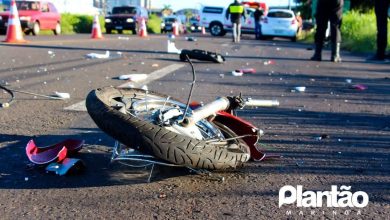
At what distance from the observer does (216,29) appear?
127 ft

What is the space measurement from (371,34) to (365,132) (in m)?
17.0

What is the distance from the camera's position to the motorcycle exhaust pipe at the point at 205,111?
11.5ft

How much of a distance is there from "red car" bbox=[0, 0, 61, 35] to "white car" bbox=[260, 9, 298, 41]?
11003 mm

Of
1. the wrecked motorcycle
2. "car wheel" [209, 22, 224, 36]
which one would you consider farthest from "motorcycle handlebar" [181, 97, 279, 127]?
"car wheel" [209, 22, 224, 36]

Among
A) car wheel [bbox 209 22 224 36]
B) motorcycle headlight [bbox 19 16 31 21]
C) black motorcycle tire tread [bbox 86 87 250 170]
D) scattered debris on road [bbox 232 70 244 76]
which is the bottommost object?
car wheel [bbox 209 22 224 36]

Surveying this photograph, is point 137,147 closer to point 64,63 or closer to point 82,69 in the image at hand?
point 82,69

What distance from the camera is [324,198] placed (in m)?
3.15

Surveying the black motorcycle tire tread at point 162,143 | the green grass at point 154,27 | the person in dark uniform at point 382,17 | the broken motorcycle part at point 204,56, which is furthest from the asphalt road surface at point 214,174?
the green grass at point 154,27

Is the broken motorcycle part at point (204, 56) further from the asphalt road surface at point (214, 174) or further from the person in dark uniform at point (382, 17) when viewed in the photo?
the person in dark uniform at point (382, 17)

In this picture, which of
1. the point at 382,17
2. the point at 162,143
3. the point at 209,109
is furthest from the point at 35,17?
the point at 162,143

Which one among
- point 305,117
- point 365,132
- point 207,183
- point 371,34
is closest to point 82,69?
point 305,117

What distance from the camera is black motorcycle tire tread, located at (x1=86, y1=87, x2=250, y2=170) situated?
10.3 feet

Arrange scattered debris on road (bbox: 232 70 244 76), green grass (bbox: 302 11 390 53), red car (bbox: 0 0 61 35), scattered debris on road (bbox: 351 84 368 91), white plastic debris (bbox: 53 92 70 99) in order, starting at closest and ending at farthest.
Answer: white plastic debris (bbox: 53 92 70 99) → scattered debris on road (bbox: 351 84 368 91) → scattered debris on road (bbox: 232 70 244 76) → green grass (bbox: 302 11 390 53) → red car (bbox: 0 0 61 35)

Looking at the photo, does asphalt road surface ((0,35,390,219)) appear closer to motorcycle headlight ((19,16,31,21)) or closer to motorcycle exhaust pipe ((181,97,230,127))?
motorcycle exhaust pipe ((181,97,230,127))
